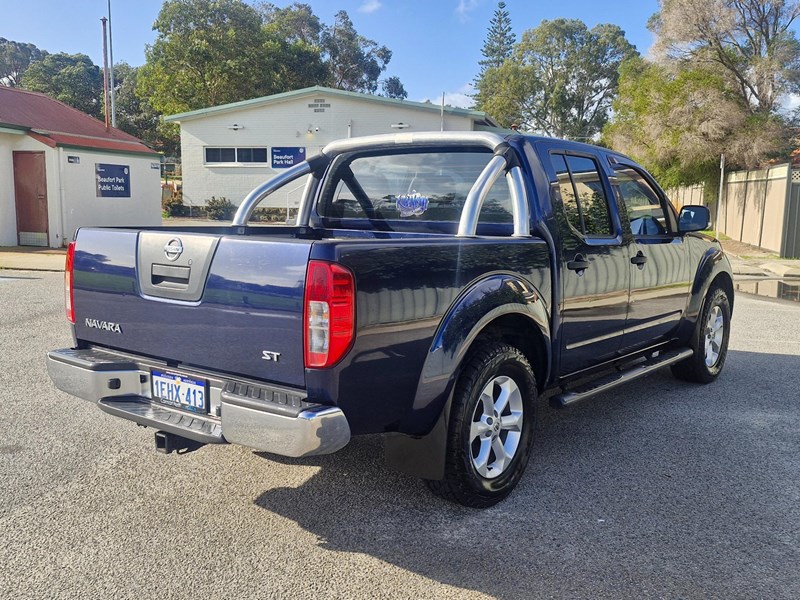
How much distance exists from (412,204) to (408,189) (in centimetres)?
11

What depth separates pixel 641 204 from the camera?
5.48 m

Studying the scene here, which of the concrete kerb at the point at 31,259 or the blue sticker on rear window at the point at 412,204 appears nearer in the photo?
the blue sticker on rear window at the point at 412,204

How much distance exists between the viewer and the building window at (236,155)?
2977cm

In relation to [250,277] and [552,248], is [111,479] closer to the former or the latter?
[250,277]

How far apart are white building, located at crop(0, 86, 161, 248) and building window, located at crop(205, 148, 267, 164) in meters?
9.89

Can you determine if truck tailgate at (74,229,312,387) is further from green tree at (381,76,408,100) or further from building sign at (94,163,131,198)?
green tree at (381,76,408,100)

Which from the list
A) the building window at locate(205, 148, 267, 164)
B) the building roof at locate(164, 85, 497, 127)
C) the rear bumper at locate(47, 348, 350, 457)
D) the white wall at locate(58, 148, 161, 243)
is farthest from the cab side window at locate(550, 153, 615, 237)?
the building window at locate(205, 148, 267, 164)

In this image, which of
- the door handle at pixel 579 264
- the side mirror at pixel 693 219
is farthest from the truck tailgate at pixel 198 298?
the side mirror at pixel 693 219

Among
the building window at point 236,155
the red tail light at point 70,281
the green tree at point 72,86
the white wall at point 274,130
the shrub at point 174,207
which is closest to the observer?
the red tail light at point 70,281

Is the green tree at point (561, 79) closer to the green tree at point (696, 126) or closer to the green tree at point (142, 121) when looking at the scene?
the green tree at point (142, 121)

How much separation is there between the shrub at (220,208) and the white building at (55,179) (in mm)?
9797

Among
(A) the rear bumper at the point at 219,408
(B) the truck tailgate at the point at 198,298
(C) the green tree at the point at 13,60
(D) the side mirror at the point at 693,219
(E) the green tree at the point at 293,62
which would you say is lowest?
(A) the rear bumper at the point at 219,408

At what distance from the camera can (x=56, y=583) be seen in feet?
9.71

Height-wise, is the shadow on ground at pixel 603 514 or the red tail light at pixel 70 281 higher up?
the red tail light at pixel 70 281
